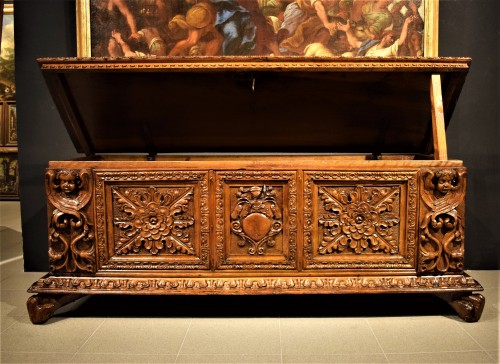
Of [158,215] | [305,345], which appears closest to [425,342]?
[305,345]

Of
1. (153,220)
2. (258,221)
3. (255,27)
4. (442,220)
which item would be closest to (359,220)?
(442,220)

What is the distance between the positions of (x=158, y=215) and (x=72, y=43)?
1.60m

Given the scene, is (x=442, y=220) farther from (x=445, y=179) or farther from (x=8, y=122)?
(x=8, y=122)

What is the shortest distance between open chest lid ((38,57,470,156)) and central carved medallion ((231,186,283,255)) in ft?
2.15

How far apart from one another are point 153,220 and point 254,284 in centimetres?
65

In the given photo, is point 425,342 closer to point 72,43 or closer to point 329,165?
point 329,165

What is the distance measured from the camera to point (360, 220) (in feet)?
8.19

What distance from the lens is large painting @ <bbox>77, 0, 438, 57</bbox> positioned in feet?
10.4

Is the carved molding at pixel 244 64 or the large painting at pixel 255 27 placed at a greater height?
the large painting at pixel 255 27

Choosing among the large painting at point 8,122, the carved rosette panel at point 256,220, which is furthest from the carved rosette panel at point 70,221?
the large painting at point 8,122

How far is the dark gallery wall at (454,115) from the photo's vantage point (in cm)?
326

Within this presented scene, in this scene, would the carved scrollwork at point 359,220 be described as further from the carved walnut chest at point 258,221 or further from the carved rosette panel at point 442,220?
the carved rosette panel at point 442,220

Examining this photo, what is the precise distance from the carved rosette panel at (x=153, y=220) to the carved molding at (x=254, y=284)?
0.09 m

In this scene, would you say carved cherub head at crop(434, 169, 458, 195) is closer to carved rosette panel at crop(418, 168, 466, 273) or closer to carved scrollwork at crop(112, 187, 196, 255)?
carved rosette panel at crop(418, 168, 466, 273)
